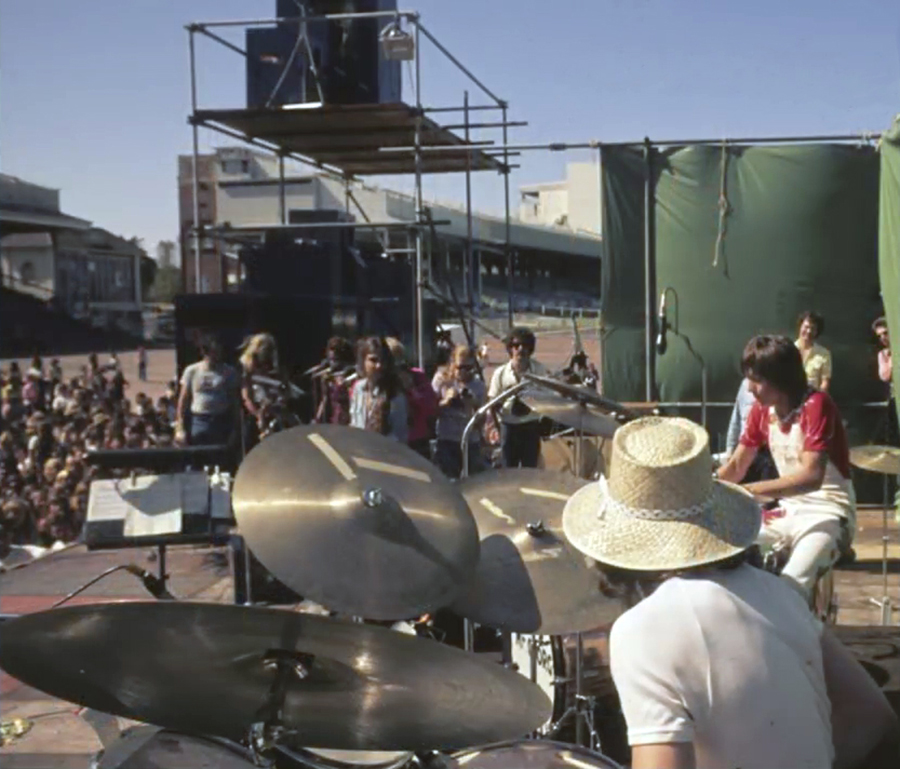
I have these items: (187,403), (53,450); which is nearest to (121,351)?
(53,450)

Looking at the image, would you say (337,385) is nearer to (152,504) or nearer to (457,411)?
(457,411)

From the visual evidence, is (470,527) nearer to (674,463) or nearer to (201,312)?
(674,463)

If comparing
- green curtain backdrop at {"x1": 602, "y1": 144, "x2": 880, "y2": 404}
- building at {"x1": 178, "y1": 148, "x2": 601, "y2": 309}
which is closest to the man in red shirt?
green curtain backdrop at {"x1": 602, "y1": 144, "x2": 880, "y2": 404}

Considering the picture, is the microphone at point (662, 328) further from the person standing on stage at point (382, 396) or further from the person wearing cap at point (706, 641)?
the person wearing cap at point (706, 641)

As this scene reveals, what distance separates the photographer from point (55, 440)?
13547mm

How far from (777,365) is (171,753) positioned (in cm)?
294

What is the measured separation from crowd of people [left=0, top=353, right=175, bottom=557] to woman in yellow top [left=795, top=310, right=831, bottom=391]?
546 centimetres

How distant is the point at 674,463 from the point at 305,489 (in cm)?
162

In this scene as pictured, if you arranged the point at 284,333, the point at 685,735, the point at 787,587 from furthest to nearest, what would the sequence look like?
the point at 284,333 < the point at 787,587 < the point at 685,735

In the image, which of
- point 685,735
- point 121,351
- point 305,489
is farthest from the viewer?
point 121,351

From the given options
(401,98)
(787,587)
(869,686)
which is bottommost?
(869,686)

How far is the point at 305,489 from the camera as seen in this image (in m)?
3.72

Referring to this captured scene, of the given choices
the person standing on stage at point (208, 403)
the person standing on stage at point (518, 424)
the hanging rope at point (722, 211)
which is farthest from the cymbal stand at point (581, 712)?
the hanging rope at point (722, 211)

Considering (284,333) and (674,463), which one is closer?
(674,463)
